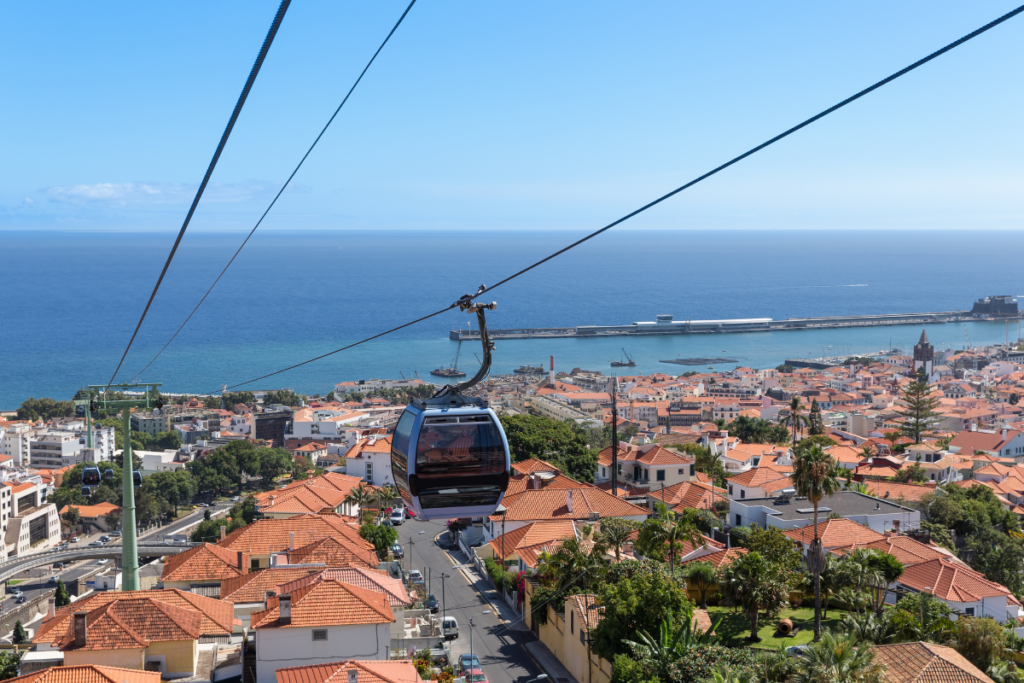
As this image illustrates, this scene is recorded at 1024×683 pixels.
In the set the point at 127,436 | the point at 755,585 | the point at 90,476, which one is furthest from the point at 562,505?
the point at 90,476

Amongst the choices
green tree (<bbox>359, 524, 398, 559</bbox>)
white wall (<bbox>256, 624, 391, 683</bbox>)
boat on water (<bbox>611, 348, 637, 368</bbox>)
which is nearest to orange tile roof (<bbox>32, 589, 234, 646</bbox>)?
white wall (<bbox>256, 624, 391, 683</bbox>)

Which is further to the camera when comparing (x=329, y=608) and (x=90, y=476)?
(x=90, y=476)

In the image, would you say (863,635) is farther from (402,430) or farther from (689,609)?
(402,430)

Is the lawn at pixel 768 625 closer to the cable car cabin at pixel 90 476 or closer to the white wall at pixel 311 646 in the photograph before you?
the white wall at pixel 311 646

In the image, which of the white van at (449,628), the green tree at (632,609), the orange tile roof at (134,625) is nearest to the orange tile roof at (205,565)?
the white van at (449,628)

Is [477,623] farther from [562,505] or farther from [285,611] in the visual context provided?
[562,505]

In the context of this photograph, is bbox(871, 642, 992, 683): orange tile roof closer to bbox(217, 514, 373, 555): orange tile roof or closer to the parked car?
the parked car
